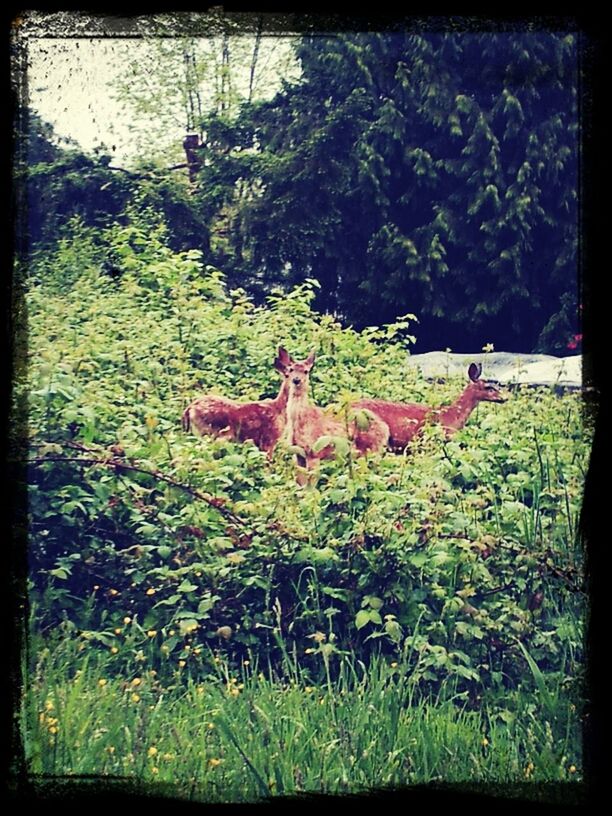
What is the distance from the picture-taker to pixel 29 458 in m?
3.77

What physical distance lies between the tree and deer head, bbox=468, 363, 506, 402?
0.12 meters

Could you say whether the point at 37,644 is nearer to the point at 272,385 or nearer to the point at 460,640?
the point at 272,385

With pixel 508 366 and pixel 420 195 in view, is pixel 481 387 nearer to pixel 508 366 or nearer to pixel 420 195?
pixel 508 366

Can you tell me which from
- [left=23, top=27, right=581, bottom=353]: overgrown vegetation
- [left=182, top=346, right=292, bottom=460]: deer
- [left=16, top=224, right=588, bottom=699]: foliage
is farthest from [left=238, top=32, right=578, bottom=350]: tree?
[left=182, top=346, right=292, bottom=460]: deer

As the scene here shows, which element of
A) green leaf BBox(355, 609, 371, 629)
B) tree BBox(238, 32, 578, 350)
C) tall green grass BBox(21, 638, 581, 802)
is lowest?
tall green grass BBox(21, 638, 581, 802)

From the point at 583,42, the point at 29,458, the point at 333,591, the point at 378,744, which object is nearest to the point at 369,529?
the point at 333,591

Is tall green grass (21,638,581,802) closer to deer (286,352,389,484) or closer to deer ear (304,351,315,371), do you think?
deer (286,352,389,484)

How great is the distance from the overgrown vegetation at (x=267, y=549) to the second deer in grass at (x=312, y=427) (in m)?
0.06

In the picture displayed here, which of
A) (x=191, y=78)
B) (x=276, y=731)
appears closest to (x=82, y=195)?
(x=191, y=78)

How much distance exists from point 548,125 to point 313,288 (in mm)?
1072

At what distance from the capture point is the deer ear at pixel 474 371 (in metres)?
3.91

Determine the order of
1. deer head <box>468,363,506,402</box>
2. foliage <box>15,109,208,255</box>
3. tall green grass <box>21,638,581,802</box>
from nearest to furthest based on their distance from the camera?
1. tall green grass <box>21,638,581,802</box>
2. foliage <box>15,109,208,255</box>
3. deer head <box>468,363,506,402</box>

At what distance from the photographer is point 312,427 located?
394cm

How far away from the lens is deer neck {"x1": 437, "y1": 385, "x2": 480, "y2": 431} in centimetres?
393
